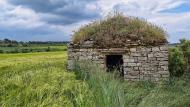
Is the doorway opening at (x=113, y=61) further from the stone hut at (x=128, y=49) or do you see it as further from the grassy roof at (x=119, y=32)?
the grassy roof at (x=119, y=32)

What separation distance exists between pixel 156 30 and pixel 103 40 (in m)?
2.59

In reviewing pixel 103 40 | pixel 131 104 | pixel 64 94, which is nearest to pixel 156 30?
pixel 103 40

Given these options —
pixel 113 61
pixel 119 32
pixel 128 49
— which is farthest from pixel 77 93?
pixel 113 61

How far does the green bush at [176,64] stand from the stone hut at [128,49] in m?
1.28

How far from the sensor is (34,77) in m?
14.1

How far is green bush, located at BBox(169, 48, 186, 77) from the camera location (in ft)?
62.2

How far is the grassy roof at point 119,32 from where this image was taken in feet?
58.2

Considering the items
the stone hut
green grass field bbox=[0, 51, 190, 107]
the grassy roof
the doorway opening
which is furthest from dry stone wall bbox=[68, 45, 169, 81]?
green grass field bbox=[0, 51, 190, 107]

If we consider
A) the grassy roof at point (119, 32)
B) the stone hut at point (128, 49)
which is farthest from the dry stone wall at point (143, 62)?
the grassy roof at point (119, 32)

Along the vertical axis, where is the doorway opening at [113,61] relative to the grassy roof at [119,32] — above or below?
below

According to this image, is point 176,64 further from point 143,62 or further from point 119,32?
point 119,32

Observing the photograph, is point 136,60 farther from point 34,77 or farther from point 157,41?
point 34,77

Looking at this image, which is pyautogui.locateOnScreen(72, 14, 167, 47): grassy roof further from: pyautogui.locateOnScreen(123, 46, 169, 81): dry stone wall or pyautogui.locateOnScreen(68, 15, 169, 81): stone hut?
pyautogui.locateOnScreen(123, 46, 169, 81): dry stone wall

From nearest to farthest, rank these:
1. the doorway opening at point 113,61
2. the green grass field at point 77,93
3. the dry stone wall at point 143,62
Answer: the green grass field at point 77,93, the dry stone wall at point 143,62, the doorway opening at point 113,61
